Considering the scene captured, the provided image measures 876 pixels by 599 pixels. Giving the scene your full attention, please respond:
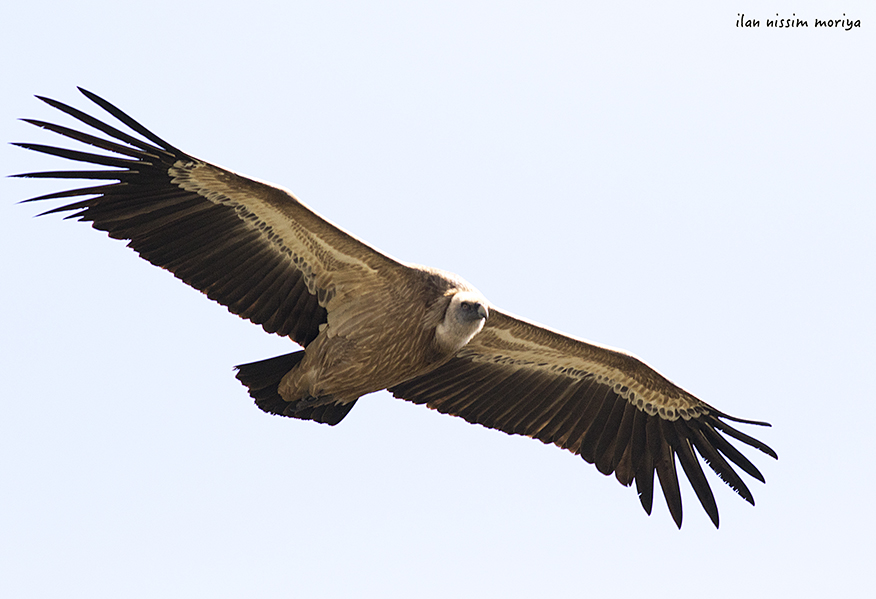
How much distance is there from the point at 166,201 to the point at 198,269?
0.62m

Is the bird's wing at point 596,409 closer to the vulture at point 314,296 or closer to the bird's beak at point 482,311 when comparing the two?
the vulture at point 314,296

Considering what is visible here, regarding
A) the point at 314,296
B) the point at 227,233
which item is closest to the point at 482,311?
the point at 314,296

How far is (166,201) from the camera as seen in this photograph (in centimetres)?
929

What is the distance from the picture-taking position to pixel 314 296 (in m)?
9.73

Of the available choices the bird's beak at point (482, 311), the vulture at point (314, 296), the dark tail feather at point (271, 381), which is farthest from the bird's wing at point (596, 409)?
the bird's beak at point (482, 311)

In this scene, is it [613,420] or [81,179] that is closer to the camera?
[81,179]

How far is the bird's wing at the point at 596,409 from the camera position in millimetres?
10625

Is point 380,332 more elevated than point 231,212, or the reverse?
point 231,212

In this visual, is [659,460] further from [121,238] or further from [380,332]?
[121,238]

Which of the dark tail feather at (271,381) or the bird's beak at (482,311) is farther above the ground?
the bird's beak at (482,311)

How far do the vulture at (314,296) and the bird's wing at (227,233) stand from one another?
11 millimetres

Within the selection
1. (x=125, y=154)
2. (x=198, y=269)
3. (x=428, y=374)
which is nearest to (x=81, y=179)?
(x=125, y=154)

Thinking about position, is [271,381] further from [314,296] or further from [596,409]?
[596,409]

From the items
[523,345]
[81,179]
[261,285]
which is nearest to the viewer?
[81,179]
